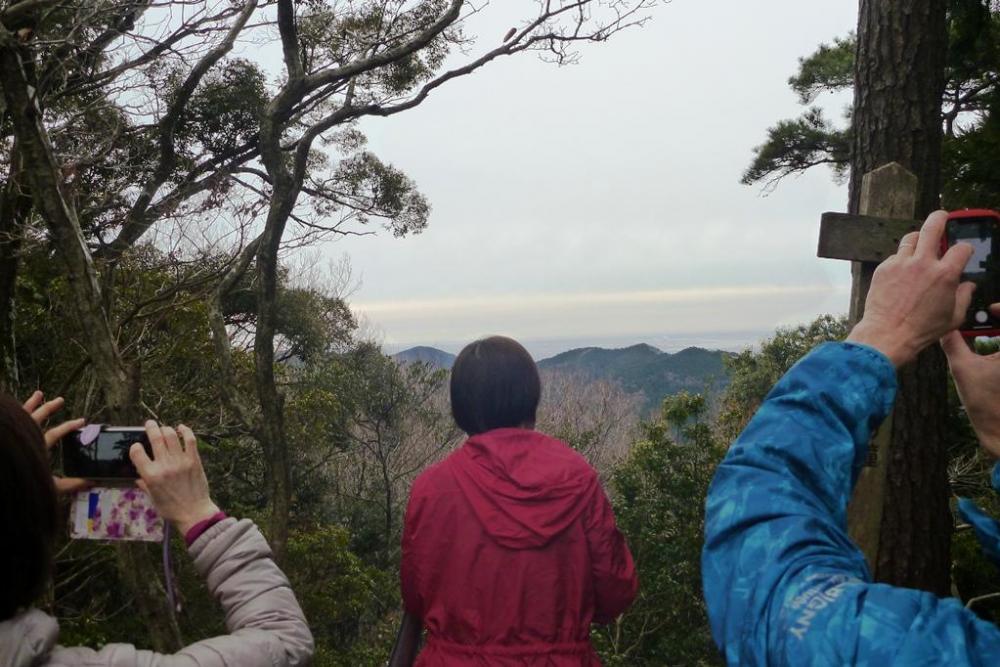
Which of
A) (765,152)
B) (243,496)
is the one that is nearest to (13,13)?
(765,152)

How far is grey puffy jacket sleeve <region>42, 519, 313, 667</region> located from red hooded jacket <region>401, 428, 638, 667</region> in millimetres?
624

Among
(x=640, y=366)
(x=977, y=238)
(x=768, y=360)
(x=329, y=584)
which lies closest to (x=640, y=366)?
(x=640, y=366)

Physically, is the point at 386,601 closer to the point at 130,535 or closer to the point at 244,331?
the point at 244,331

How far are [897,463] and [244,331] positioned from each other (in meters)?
9.08

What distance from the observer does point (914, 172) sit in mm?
2340

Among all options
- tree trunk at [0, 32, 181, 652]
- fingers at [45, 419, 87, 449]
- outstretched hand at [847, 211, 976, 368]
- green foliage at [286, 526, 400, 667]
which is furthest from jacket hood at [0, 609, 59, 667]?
green foliage at [286, 526, 400, 667]

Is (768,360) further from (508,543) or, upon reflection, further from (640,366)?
(640,366)

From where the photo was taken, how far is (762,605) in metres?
0.46

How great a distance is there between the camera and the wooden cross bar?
1.73 m

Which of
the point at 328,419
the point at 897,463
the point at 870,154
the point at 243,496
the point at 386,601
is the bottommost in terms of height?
the point at 386,601

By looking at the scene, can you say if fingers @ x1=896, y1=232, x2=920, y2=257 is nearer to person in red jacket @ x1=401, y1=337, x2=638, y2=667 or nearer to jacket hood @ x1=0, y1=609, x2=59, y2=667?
jacket hood @ x1=0, y1=609, x2=59, y2=667

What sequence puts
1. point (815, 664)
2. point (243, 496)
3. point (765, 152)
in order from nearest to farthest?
point (815, 664)
point (765, 152)
point (243, 496)

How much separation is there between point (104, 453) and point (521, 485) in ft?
2.38

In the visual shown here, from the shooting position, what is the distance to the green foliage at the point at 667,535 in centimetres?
820
